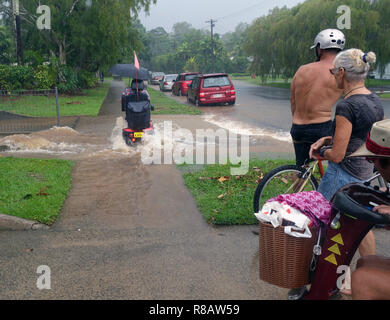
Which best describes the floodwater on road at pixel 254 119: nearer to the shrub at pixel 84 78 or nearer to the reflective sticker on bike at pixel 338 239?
the reflective sticker on bike at pixel 338 239

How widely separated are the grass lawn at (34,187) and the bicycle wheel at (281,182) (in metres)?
2.58

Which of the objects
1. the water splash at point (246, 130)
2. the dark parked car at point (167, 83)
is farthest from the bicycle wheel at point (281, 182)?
the dark parked car at point (167, 83)

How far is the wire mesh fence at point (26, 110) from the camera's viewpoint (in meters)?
11.9

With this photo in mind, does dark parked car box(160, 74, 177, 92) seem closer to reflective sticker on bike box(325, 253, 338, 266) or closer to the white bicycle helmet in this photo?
the white bicycle helmet

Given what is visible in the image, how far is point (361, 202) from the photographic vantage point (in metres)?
2.61

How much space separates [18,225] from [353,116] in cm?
394

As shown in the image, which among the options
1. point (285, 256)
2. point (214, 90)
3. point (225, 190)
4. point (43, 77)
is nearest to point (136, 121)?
point (225, 190)

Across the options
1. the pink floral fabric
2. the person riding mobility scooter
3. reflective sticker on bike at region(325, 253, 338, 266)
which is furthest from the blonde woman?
the person riding mobility scooter

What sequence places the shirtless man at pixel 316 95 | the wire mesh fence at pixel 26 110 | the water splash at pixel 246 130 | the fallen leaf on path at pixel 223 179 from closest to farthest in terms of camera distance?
the shirtless man at pixel 316 95, the fallen leaf on path at pixel 223 179, the wire mesh fence at pixel 26 110, the water splash at pixel 246 130

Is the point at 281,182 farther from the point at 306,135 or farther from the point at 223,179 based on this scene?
the point at 223,179

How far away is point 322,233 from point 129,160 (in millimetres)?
6427

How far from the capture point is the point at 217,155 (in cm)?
929
